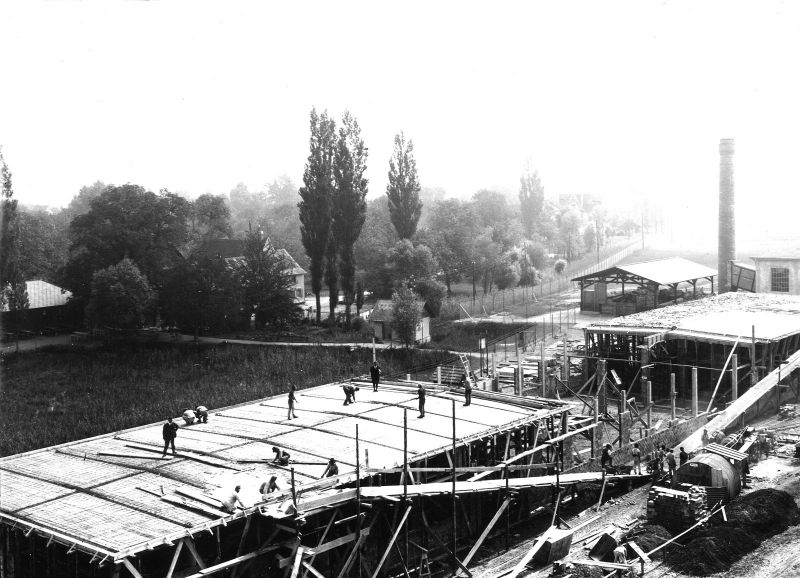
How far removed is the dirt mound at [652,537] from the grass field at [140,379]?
23980mm

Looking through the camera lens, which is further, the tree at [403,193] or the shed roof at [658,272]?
the tree at [403,193]

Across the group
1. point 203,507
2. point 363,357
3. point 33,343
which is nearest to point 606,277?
point 363,357

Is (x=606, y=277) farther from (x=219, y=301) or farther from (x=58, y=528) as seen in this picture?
(x=58, y=528)

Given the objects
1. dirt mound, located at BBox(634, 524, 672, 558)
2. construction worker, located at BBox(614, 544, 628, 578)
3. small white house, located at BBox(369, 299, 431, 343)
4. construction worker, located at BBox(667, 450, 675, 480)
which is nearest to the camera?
construction worker, located at BBox(614, 544, 628, 578)

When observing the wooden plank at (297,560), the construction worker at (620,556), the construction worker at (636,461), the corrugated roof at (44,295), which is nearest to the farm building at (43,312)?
the corrugated roof at (44,295)

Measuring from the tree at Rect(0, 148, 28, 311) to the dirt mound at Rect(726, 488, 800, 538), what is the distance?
47.8 meters

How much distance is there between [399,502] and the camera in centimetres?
2042

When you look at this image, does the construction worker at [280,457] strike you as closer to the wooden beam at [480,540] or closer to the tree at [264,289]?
the wooden beam at [480,540]

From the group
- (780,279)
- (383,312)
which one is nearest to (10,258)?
(383,312)

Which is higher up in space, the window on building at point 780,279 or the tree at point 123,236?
the tree at point 123,236

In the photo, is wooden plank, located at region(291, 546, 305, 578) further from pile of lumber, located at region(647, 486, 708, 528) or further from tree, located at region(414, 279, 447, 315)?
tree, located at region(414, 279, 447, 315)

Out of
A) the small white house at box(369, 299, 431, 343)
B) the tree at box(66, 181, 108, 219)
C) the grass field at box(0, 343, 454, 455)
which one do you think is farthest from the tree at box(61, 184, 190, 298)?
the tree at box(66, 181, 108, 219)

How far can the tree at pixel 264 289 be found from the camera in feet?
201

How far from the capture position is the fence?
2461 inches
